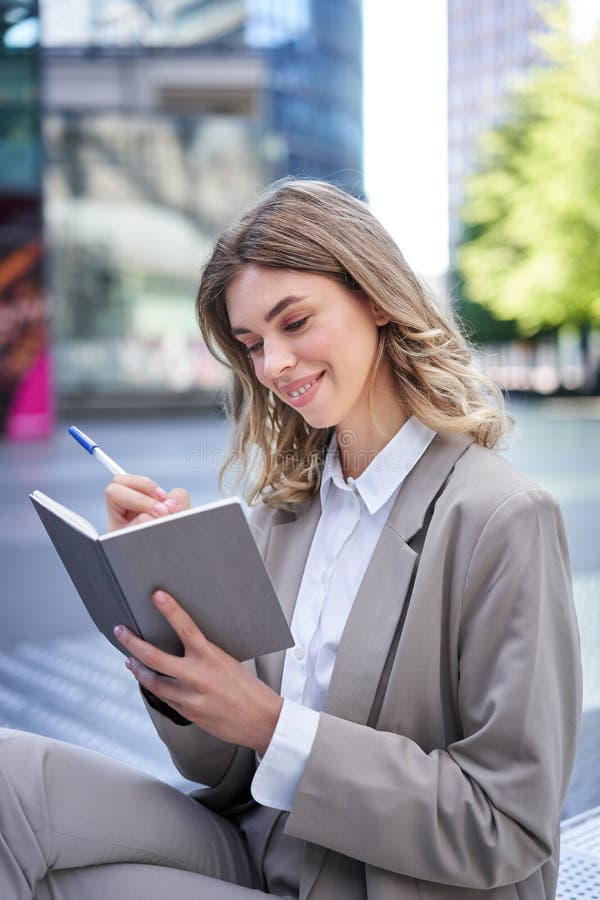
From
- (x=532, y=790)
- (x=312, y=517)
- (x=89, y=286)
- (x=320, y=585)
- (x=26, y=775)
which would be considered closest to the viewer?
(x=532, y=790)

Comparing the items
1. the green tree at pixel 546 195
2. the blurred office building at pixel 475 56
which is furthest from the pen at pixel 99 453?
the blurred office building at pixel 475 56

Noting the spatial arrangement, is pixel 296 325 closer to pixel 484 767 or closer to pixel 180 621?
pixel 180 621

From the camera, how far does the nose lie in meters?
1.69

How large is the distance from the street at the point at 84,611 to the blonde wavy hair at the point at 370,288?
A: 15.3 inches

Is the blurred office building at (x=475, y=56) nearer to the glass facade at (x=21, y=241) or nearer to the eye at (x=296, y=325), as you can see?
the glass facade at (x=21, y=241)

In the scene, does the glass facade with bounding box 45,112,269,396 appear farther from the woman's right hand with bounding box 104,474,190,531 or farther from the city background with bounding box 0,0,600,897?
the woman's right hand with bounding box 104,474,190,531

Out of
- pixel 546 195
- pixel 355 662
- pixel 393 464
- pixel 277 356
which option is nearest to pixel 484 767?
pixel 355 662

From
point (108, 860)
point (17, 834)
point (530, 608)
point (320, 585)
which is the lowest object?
point (108, 860)

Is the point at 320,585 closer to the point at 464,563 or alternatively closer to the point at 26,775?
the point at 464,563

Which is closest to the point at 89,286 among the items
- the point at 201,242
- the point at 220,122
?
the point at 201,242

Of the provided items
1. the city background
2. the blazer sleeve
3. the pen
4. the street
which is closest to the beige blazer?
the blazer sleeve

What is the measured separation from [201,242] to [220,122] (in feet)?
8.66

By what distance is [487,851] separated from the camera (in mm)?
1370

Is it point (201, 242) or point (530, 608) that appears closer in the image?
point (530, 608)
